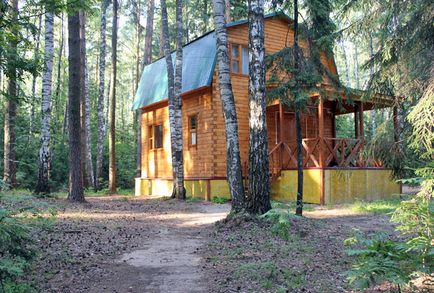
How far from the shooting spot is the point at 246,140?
15.8 meters

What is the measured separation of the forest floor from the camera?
4.80 meters

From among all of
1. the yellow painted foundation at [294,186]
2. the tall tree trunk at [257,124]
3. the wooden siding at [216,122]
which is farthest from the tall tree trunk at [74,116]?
the yellow painted foundation at [294,186]

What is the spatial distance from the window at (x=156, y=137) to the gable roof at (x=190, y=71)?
52.7 inches

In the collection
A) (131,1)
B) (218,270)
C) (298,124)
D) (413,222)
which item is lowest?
(218,270)

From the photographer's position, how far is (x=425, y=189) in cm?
511

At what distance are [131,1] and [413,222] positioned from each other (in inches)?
911

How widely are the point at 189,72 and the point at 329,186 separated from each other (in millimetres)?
7712

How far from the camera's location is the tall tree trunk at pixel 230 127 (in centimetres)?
841

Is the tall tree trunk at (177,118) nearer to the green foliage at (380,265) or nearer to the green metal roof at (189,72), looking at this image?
the green metal roof at (189,72)

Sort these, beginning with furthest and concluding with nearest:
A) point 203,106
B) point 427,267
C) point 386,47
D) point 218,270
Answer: point 203,106 → point 386,47 → point 218,270 → point 427,267

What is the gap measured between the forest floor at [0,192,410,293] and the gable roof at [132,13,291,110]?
7.24 meters

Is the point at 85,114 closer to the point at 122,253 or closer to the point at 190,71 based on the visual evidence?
the point at 190,71

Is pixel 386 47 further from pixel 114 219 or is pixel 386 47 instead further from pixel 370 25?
pixel 114 219

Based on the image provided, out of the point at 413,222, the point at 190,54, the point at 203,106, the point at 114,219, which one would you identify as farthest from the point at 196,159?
the point at 413,222
